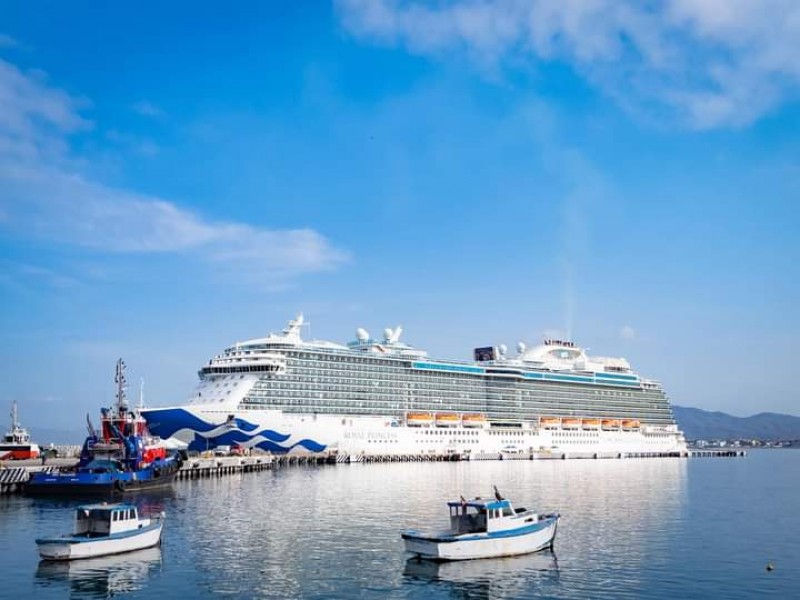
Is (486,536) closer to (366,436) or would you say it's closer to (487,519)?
(487,519)

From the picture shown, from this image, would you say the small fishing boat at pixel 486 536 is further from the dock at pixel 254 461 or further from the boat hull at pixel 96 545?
the dock at pixel 254 461

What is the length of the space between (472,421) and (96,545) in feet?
284

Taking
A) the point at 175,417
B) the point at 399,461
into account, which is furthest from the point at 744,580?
the point at 399,461

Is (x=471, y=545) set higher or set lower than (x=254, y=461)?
lower

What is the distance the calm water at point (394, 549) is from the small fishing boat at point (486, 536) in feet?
1.94

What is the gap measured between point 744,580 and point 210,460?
58.7 m

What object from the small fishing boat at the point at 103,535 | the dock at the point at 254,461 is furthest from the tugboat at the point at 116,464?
the small fishing boat at the point at 103,535

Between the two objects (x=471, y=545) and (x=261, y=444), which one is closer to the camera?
(x=471, y=545)

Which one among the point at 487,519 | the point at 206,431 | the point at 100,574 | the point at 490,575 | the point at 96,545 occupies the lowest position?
the point at 490,575

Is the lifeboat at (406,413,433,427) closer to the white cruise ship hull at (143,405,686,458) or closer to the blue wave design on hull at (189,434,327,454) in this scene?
the white cruise ship hull at (143,405,686,458)

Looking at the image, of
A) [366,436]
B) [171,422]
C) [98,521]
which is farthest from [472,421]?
[98,521]

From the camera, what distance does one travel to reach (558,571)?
30.0 meters

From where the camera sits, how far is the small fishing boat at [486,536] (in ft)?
102

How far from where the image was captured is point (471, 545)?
31359mm
